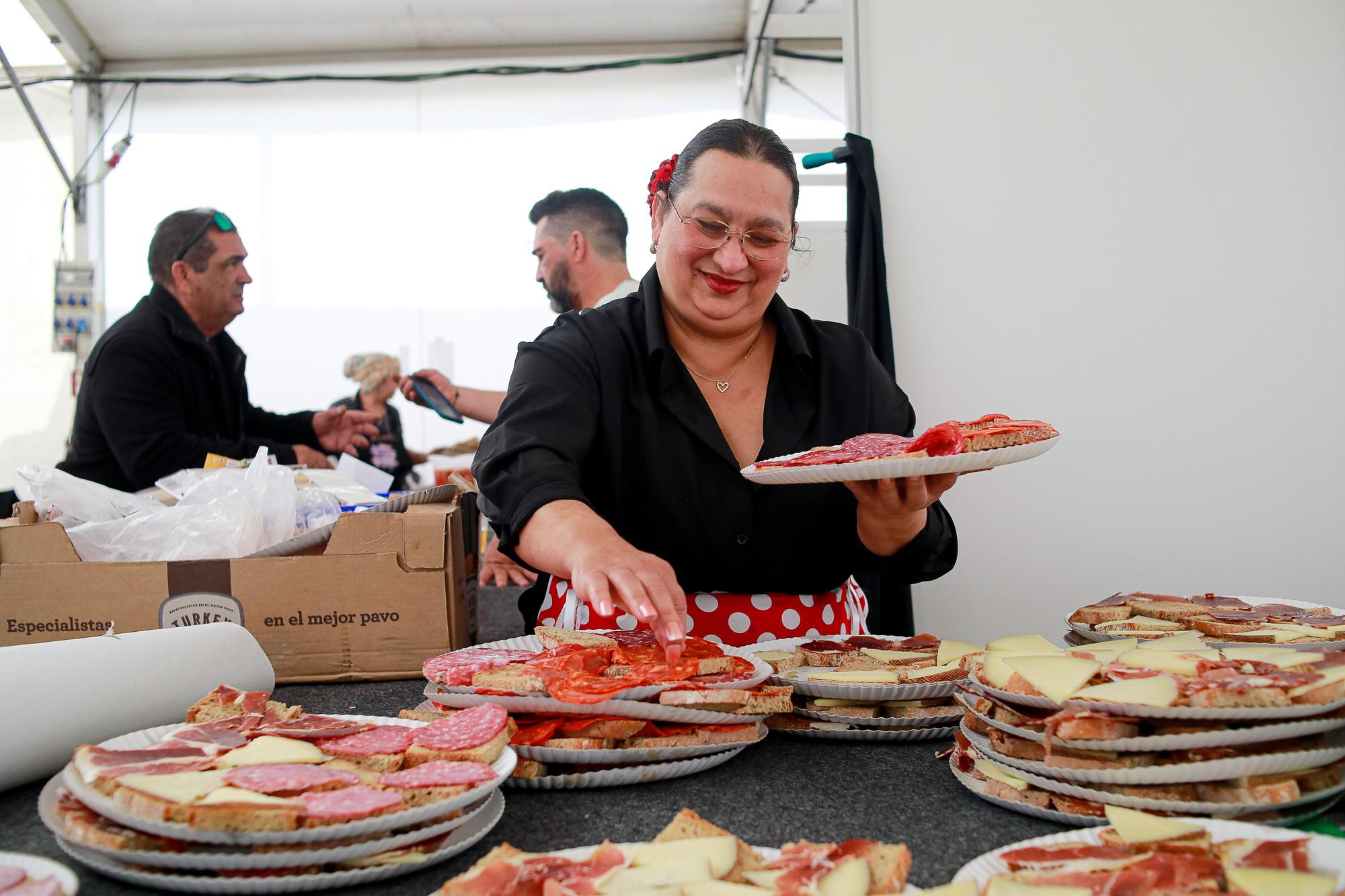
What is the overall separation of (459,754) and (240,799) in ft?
0.63

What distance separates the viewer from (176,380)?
309cm

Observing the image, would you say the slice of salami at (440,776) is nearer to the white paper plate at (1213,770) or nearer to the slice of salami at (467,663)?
the slice of salami at (467,663)

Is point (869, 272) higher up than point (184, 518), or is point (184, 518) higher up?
point (869, 272)

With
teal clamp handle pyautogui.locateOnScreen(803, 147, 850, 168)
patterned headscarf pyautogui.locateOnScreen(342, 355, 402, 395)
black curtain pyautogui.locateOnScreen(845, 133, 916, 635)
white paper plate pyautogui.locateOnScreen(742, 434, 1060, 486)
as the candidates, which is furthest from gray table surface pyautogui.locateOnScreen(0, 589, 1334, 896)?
patterned headscarf pyautogui.locateOnScreen(342, 355, 402, 395)

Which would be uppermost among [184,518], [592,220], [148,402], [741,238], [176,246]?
[592,220]

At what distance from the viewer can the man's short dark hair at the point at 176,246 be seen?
3.31m

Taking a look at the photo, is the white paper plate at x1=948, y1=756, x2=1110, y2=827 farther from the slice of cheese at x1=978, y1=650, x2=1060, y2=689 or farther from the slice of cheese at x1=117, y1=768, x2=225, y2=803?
the slice of cheese at x1=117, y1=768, x2=225, y2=803

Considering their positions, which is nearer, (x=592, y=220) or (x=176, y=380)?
(x=176, y=380)

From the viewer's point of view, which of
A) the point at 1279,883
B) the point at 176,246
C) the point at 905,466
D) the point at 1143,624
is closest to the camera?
the point at 1279,883

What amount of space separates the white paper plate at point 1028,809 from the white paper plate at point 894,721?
0.46 ft

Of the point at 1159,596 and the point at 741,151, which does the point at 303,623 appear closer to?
the point at 741,151

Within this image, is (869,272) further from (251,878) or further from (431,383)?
(251,878)

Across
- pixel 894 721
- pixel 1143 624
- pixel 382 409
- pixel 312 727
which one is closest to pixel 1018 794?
pixel 894 721

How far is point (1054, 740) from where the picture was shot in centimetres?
81
